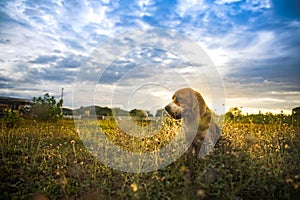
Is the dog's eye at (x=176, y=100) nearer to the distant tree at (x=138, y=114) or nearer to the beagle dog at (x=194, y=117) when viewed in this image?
the beagle dog at (x=194, y=117)

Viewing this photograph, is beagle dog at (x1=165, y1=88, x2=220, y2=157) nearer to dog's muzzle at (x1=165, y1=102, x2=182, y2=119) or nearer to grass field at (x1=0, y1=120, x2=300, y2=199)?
dog's muzzle at (x1=165, y1=102, x2=182, y2=119)

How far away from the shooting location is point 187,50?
19.7ft

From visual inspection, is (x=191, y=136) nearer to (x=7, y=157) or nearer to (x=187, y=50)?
(x=187, y=50)

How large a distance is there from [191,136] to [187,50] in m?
1.92

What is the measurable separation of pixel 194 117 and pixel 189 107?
22 cm

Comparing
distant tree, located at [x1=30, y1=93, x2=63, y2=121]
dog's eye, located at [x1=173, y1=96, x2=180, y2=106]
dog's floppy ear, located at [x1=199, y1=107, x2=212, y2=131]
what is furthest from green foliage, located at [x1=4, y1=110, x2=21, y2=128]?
dog's floppy ear, located at [x1=199, y1=107, x2=212, y2=131]

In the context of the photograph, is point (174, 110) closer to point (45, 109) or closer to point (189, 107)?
point (189, 107)

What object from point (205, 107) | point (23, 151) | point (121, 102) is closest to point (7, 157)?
point (23, 151)

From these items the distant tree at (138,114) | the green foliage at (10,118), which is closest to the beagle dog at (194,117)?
the distant tree at (138,114)

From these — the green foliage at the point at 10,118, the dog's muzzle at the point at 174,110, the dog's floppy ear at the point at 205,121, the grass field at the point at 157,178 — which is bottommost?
the grass field at the point at 157,178

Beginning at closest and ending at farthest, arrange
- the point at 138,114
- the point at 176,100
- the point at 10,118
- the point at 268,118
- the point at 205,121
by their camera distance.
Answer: the point at 205,121, the point at 176,100, the point at 138,114, the point at 10,118, the point at 268,118

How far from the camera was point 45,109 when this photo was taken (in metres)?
10.1

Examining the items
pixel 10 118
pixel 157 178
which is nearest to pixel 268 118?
pixel 157 178

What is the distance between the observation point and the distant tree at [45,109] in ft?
33.2
